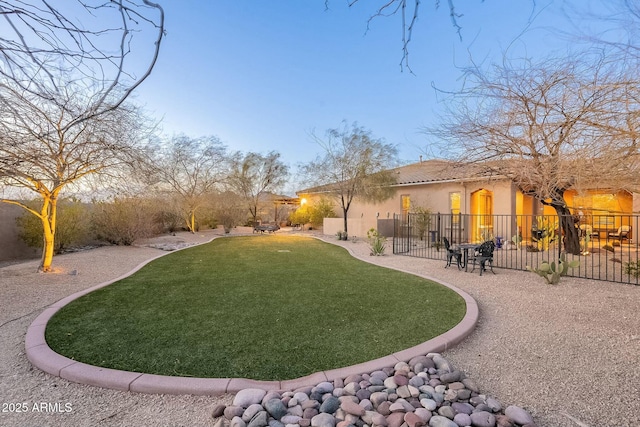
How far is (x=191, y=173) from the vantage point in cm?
2162

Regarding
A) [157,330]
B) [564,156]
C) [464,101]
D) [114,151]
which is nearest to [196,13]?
[157,330]

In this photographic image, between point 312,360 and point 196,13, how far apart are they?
11.7ft

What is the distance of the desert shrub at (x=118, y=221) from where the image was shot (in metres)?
14.3

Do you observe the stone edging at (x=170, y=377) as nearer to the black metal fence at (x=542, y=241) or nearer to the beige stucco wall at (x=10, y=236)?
the black metal fence at (x=542, y=241)

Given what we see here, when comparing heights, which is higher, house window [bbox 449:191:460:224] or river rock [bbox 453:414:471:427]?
house window [bbox 449:191:460:224]

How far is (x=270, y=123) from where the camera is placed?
1922cm

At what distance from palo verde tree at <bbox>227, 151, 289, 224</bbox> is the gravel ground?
18458 mm

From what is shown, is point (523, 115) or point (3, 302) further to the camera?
point (523, 115)

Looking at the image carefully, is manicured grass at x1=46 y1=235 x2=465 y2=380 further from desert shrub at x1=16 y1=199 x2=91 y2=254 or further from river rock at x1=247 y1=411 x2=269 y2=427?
desert shrub at x1=16 y1=199 x2=91 y2=254

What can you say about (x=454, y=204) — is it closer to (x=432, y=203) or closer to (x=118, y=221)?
(x=432, y=203)

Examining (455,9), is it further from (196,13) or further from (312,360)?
(312,360)

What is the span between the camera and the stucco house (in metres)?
13.3

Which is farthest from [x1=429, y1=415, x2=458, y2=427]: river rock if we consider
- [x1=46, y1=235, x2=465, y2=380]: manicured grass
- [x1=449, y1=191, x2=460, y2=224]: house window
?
[x1=449, y1=191, x2=460, y2=224]: house window

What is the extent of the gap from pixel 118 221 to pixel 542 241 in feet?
59.1
